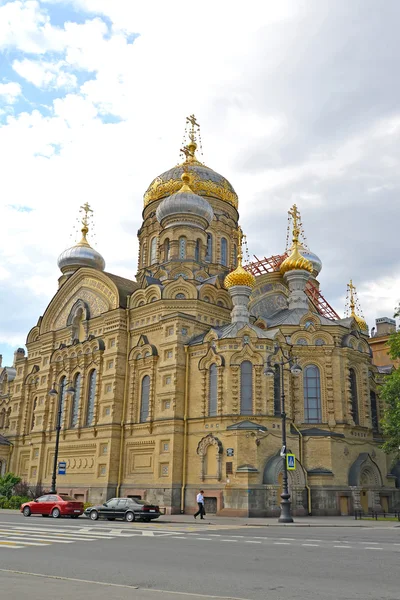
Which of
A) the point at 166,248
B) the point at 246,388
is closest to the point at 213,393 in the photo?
the point at 246,388

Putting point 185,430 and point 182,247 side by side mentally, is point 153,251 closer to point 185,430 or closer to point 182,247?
point 182,247

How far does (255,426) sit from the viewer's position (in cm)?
2661

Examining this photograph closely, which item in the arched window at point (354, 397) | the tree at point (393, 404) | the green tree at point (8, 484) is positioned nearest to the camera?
the tree at point (393, 404)

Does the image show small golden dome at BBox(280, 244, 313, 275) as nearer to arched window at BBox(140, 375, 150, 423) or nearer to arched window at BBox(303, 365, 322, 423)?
arched window at BBox(303, 365, 322, 423)

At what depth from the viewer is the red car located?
76.4 ft

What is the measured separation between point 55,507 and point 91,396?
38.3 feet

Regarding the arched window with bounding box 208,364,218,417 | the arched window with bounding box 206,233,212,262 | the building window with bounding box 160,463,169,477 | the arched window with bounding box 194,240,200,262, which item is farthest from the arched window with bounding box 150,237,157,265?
the building window with bounding box 160,463,169,477

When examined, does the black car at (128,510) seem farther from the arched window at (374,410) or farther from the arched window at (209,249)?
the arched window at (209,249)

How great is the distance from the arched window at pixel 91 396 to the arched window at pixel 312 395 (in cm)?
1258

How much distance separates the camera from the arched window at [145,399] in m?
31.4

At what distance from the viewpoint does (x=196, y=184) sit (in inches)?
1633

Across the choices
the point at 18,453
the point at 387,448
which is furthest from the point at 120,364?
the point at 387,448

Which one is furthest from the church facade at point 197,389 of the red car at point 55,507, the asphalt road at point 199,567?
the asphalt road at point 199,567

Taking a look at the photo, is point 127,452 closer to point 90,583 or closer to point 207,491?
point 207,491
